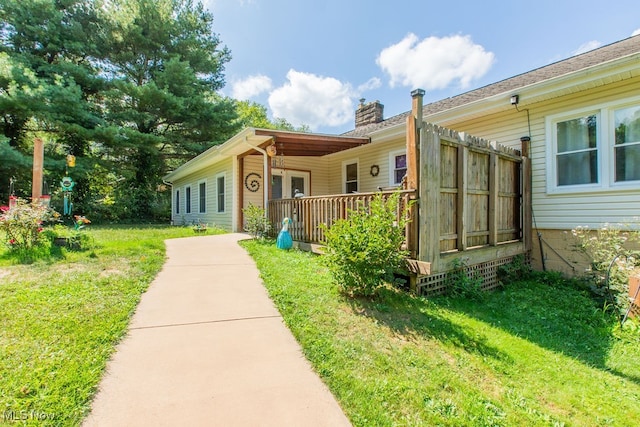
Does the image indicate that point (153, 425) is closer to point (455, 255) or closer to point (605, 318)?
point (455, 255)

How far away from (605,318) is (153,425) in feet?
16.4

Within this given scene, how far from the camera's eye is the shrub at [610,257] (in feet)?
13.6

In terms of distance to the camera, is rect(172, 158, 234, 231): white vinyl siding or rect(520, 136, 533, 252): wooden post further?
Answer: rect(172, 158, 234, 231): white vinyl siding

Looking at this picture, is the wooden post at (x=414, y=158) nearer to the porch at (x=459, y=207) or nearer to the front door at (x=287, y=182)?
the porch at (x=459, y=207)

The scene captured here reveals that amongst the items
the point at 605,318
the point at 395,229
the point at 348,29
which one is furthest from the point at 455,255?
the point at 348,29

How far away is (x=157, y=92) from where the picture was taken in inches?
598

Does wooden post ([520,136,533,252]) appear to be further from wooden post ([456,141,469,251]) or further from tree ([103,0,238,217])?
tree ([103,0,238,217])

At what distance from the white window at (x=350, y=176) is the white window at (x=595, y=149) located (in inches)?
203

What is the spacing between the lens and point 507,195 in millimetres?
5344

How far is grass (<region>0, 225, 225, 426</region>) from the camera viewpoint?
1.81 m

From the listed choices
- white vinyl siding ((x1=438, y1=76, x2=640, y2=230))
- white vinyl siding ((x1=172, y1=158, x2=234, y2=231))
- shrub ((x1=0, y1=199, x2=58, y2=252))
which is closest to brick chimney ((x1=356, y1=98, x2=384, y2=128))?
white vinyl siding ((x1=172, y1=158, x2=234, y2=231))

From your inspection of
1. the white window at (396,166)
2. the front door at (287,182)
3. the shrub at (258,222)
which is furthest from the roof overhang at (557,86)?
the front door at (287,182)

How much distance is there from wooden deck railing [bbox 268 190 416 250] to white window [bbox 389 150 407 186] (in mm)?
A: 3001

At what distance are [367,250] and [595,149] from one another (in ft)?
14.6
